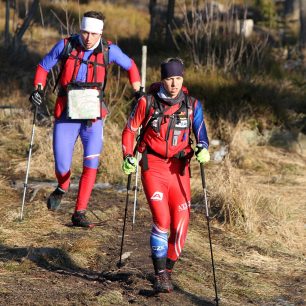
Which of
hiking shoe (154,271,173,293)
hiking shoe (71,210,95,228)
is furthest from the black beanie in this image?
hiking shoe (71,210,95,228)

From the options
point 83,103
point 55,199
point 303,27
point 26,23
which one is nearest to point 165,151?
point 83,103

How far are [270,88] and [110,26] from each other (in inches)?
494

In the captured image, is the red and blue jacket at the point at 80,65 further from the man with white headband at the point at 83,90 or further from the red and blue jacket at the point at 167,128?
the red and blue jacket at the point at 167,128

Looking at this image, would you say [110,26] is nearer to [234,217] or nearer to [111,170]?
[111,170]

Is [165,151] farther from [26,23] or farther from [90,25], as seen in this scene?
[26,23]

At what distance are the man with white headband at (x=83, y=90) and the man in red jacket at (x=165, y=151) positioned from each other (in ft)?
5.37

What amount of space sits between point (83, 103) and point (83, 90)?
0.52 ft

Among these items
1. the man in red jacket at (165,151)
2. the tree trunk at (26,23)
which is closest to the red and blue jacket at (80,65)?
the man in red jacket at (165,151)

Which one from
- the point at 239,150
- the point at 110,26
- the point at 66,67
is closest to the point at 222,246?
the point at 66,67

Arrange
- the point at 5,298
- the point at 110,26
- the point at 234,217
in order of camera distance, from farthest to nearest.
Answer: the point at 110,26 < the point at 234,217 < the point at 5,298

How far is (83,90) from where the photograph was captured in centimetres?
793

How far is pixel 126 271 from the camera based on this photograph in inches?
276

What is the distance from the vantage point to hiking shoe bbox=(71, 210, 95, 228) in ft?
26.9

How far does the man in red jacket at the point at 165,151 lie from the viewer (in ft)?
20.5
